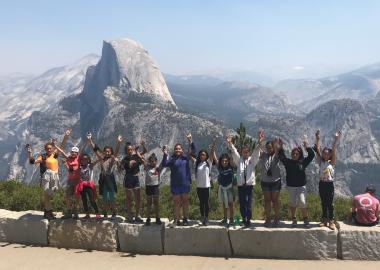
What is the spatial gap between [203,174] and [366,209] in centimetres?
381

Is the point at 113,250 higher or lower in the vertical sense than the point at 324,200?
lower

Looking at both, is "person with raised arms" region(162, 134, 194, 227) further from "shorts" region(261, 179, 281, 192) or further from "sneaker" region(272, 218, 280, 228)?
"sneaker" region(272, 218, 280, 228)

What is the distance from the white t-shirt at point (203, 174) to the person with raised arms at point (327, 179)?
2.63m

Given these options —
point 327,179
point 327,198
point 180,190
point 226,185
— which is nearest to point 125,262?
point 180,190

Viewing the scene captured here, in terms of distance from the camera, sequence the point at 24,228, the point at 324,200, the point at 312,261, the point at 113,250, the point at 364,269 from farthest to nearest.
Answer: the point at 24,228 < the point at 113,250 < the point at 324,200 < the point at 312,261 < the point at 364,269

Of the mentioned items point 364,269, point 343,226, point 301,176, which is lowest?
point 364,269

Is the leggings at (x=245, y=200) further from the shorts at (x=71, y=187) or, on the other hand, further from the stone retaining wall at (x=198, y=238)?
the shorts at (x=71, y=187)

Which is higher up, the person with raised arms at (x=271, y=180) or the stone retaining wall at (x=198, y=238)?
the person with raised arms at (x=271, y=180)

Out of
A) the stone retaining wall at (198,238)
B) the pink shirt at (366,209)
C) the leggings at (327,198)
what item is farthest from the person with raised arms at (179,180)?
the pink shirt at (366,209)

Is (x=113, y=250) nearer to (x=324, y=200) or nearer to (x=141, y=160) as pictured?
(x=141, y=160)

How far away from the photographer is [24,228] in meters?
11.3

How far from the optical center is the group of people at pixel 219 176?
31.9ft

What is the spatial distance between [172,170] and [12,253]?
457cm

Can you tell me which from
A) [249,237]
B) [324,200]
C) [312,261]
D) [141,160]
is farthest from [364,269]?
[141,160]
